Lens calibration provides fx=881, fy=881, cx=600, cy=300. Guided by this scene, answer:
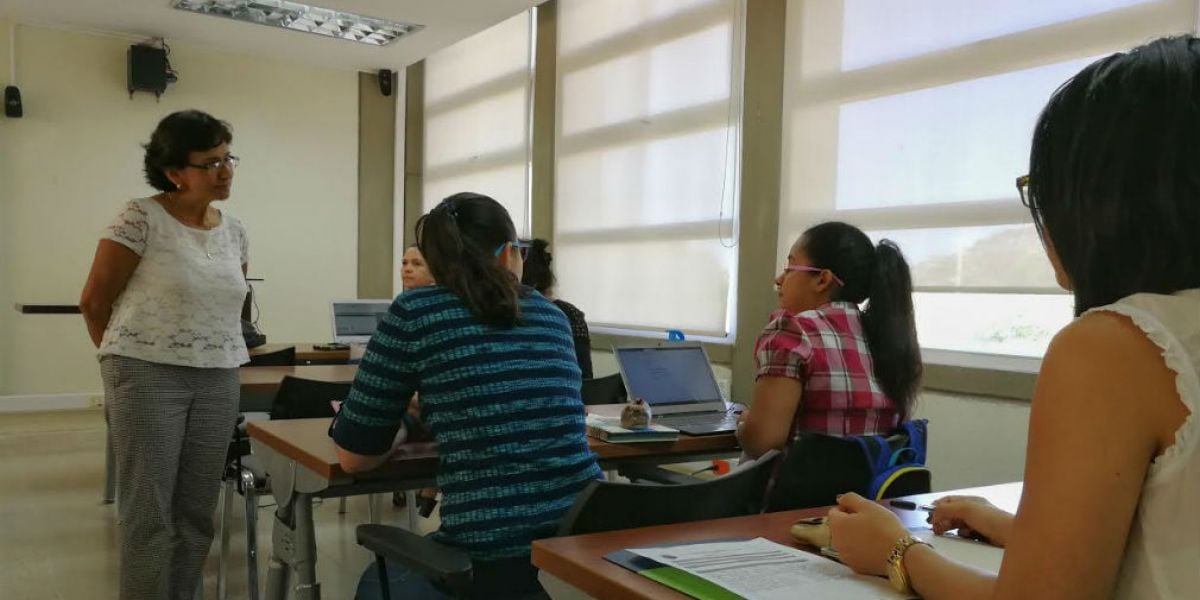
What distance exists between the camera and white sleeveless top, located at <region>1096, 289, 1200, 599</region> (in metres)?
0.64

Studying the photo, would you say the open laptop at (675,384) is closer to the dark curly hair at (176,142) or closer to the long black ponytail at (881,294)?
the long black ponytail at (881,294)

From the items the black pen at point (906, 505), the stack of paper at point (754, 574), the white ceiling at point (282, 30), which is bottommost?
the black pen at point (906, 505)

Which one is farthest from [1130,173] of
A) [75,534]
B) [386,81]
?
[386,81]

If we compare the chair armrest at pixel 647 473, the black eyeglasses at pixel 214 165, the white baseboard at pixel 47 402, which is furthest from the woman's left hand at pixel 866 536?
the white baseboard at pixel 47 402

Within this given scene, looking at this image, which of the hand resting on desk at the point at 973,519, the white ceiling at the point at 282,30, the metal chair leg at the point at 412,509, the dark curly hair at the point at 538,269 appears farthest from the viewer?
the white ceiling at the point at 282,30

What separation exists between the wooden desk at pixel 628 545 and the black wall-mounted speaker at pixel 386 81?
24.4ft

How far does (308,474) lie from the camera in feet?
5.98

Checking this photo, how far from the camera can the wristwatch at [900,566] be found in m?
0.92

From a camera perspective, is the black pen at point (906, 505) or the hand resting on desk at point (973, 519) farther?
the black pen at point (906, 505)

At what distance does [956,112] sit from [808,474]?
2.35 meters

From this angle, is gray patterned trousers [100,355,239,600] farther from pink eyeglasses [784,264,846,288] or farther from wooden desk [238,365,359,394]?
pink eyeglasses [784,264,846,288]

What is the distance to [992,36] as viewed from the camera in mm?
3432

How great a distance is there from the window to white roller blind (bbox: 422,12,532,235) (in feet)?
8.55

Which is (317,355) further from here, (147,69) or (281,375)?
(147,69)
